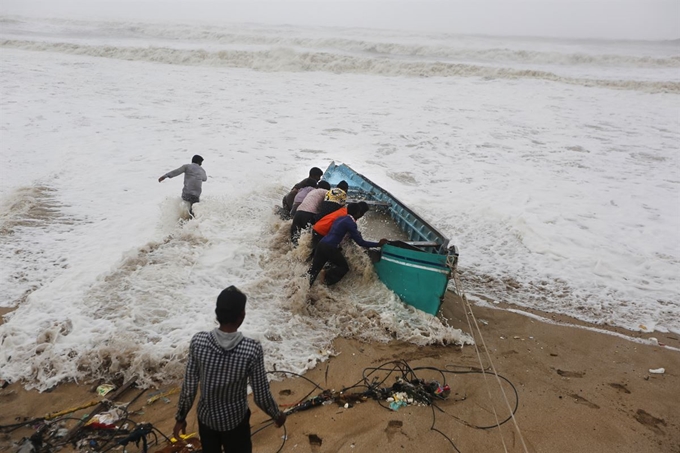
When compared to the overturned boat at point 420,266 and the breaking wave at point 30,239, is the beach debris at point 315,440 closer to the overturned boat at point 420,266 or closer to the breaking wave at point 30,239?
the overturned boat at point 420,266

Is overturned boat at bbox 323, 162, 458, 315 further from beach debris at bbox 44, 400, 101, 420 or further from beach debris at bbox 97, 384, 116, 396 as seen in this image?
beach debris at bbox 44, 400, 101, 420

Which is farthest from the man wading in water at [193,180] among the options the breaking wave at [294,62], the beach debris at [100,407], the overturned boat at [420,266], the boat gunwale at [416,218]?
the breaking wave at [294,62]

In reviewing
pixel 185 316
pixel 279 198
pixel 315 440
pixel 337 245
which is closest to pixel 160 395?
pixel 185 316

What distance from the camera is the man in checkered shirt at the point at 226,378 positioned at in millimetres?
2680

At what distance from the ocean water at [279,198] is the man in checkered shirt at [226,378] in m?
2.52

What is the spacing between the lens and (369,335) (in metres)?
6.17

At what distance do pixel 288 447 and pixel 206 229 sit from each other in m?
5.51

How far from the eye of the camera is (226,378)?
2.74 m

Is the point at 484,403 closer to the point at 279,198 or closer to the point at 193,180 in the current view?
the point at 193,180

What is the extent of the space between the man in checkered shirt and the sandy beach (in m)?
1.31

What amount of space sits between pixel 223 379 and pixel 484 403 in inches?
131

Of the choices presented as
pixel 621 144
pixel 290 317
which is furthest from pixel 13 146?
pixel 621 144

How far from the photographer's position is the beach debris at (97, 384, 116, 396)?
4.88 meters

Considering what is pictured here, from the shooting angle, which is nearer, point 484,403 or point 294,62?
point 484,403
